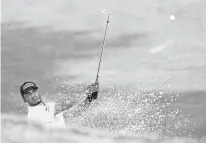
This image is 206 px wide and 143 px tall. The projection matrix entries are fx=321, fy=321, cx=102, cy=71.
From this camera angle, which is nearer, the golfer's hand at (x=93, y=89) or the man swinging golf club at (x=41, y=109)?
the man swinging golf club at (x=41, y=109)

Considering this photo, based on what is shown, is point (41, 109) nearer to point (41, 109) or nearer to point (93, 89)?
point (41, 109)

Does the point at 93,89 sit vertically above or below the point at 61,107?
above

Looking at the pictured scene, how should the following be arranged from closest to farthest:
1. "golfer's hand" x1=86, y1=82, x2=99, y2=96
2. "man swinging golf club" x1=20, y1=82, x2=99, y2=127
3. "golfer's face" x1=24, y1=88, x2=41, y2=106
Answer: "man swinging golf club" x1=20, y1=82, x2=99, y2=127, "golfer's face" x1=24, y1=88, x2=41, y2=106, "golfer's hand" x1=86, y1=82, x2=99, y2=96

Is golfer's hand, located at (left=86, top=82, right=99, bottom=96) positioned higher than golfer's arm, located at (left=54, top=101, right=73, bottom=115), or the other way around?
golfer's hand, located at (left=86, top=82, right=99, bottom=96)

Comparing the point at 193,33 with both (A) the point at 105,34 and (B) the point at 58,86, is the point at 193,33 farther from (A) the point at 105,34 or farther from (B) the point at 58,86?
(B) the point at 58,86

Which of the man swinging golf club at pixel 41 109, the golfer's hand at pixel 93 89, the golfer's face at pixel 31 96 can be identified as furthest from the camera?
the golfer's hand at pixel 93 89

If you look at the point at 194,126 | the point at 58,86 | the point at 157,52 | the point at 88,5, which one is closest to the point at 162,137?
the point at 194,126

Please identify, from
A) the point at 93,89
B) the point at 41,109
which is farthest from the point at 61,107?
the point at 93,89

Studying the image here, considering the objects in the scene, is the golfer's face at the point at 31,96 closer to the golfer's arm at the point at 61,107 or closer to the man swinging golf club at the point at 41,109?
the man swinging golf club at the point at 41,109

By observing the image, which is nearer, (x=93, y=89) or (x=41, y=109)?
(x=41, y=109)

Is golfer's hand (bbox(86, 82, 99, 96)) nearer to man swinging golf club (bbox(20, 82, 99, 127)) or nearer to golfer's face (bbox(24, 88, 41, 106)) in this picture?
man swinging golf club (bbox(20, 82, 99, 127))

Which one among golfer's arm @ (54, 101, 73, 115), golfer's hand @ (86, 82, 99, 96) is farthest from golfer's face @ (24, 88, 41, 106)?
golfer's hand @ (86, 82, 99, 96)

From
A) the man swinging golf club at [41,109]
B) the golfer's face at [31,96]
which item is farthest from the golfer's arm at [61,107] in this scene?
the golfer's face at [31,96]

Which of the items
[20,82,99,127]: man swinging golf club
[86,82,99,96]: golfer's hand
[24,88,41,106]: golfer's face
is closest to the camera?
[20,82,99,127]: man swinging golf club
